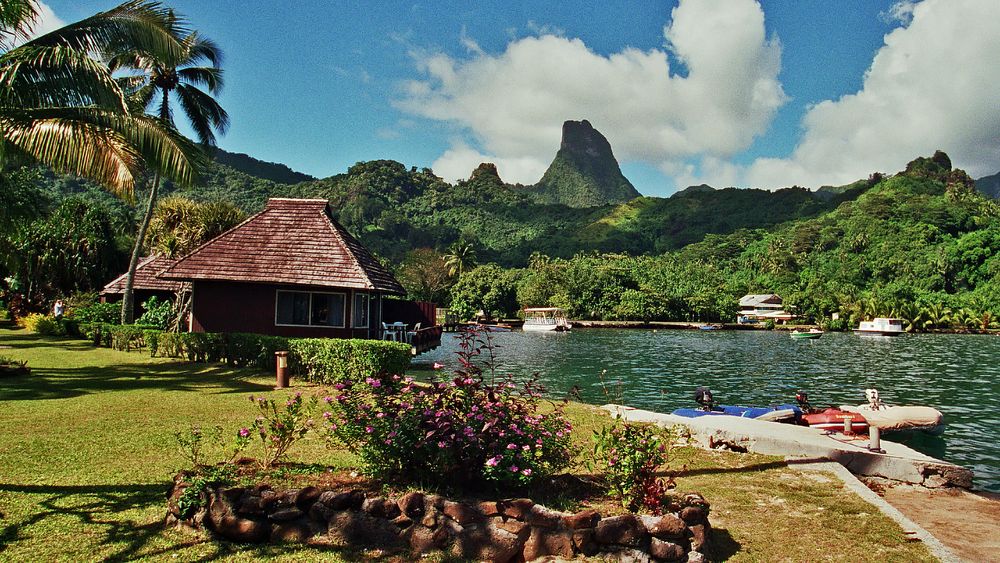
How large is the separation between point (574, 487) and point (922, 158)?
16520 centimetres

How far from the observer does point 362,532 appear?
17.6ft

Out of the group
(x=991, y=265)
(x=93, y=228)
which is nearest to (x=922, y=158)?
(x=991, y=265)

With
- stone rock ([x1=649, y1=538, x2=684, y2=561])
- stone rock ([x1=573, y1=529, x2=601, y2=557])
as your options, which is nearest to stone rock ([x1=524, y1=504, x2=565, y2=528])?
stone rock ([x1=573, y1=529, x2=601, y2=557])

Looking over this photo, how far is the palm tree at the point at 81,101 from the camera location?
1010cm

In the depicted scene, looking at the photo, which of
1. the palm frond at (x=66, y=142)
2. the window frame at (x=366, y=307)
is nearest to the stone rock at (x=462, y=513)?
the palm frond at (x=66, y=142)

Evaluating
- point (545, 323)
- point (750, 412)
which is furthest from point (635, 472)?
point (545, 323)

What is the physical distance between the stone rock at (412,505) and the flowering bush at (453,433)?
0.44 meters

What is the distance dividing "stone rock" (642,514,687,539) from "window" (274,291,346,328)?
55.3ft

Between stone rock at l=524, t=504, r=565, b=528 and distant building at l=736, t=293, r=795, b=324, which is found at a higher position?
distant building at l=736, t=293, r=795, b=324

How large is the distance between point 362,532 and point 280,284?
54.3 feet

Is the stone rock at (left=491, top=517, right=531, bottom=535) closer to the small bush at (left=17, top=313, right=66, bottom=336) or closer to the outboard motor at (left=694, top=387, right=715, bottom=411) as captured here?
the outboard motor at (left=694, top=387, right=715, bottom=411)

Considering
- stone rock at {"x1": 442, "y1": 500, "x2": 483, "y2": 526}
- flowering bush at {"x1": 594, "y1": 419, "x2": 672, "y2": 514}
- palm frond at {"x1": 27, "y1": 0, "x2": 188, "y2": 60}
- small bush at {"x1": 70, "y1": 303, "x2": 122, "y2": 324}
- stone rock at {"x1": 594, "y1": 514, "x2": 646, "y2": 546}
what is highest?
palm frond at {"x1": 27, "y1": 0, "x2": 188, "y2": 60}

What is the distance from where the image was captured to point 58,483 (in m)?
6.59

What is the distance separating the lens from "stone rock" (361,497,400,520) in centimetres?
546
